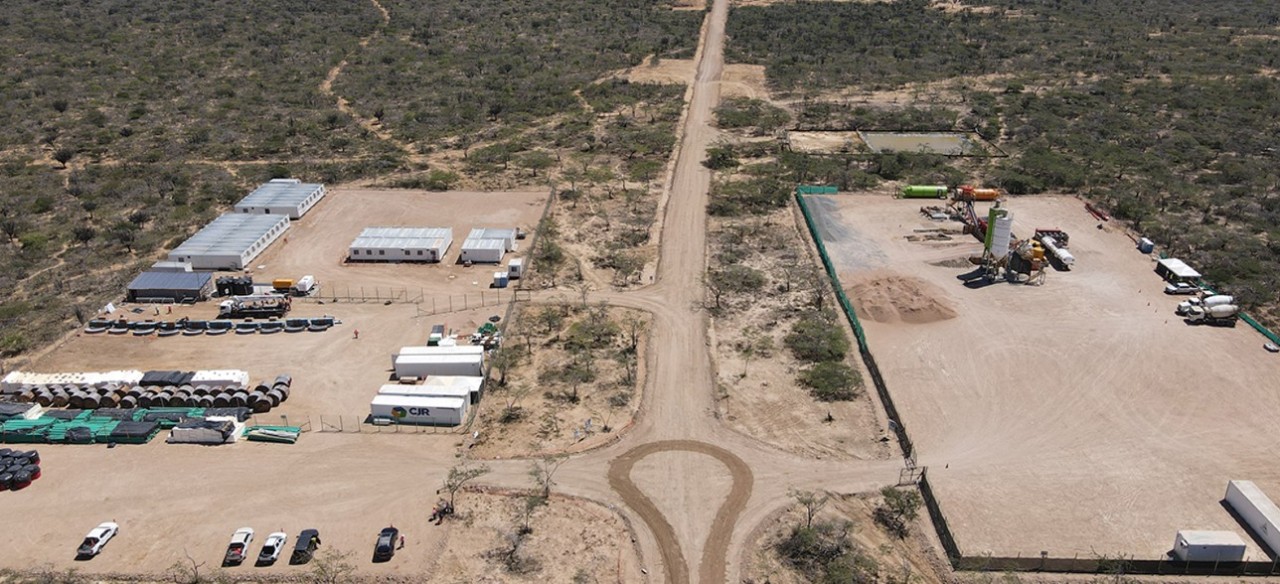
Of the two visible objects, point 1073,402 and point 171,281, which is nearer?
point 1073,402

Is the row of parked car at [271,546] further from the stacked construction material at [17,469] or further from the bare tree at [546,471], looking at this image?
the bare tree at [546,471]

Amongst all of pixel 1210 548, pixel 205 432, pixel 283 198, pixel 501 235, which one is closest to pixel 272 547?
pixel 205 432

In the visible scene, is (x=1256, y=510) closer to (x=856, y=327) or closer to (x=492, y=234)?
(x=856, y=327)

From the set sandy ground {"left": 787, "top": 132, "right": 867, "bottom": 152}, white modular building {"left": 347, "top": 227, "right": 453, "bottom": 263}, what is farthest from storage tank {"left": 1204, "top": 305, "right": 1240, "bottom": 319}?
white modular building {"left": 347, "top": 227, "right": 453, "bottom": 263}

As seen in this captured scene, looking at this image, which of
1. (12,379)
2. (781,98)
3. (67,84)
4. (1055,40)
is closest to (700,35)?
(781,98)

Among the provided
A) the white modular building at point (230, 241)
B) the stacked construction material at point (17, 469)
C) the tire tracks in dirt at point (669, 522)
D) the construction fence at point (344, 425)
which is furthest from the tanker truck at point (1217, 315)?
the stacked construction material at point (17, 469)

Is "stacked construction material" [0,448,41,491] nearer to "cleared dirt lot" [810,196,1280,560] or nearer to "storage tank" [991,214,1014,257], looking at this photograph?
"cleared dirt lot" [810,196,1280,560]
